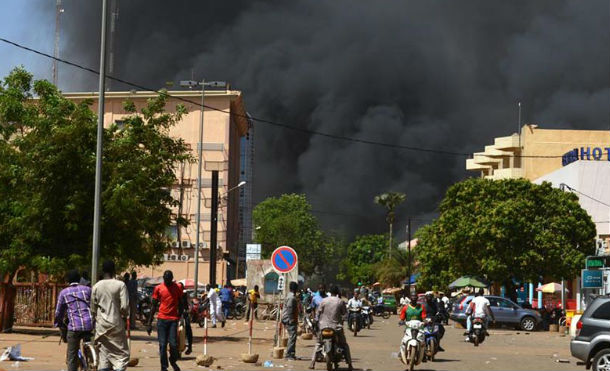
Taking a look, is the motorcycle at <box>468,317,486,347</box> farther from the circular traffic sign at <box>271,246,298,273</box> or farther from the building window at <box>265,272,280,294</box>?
the building window at <box>265,272,280,294</box>

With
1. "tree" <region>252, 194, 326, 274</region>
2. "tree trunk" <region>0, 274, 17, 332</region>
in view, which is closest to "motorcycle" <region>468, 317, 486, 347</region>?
"tree trunk" <region>0, 274, 17, 332</region>

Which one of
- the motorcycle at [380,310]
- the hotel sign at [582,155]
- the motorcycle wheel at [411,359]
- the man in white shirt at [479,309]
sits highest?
the hotel sign at [582,155]

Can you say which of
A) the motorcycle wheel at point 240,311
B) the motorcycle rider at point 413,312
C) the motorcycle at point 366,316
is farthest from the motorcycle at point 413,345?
the motorcycle wheel at point 240,311

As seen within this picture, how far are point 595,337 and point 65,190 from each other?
1655cm

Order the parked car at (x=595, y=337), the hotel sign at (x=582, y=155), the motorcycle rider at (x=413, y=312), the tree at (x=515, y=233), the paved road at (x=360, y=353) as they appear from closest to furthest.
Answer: the parked car at (x=595, y=337) < the motorcycle rider at (x=413, y=312) < the paved road at (x=360, y=353) < the tree at (x=515, y=233) < the hotel sign at (x=582, y=155)

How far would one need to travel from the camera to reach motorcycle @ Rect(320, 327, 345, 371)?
63.1 ft

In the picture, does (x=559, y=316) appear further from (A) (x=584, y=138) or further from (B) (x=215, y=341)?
(A) (x=584, y=138)

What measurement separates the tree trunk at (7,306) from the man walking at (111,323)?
16324mm

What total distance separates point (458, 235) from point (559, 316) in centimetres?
869

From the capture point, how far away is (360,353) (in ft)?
86.5

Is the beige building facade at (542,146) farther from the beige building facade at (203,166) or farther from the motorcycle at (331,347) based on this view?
the motorcycle at (331,347)

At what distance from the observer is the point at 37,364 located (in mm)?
18766

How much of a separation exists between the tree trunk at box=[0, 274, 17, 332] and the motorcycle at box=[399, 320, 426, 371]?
45.9 ft

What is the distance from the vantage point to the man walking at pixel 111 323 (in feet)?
44.3
